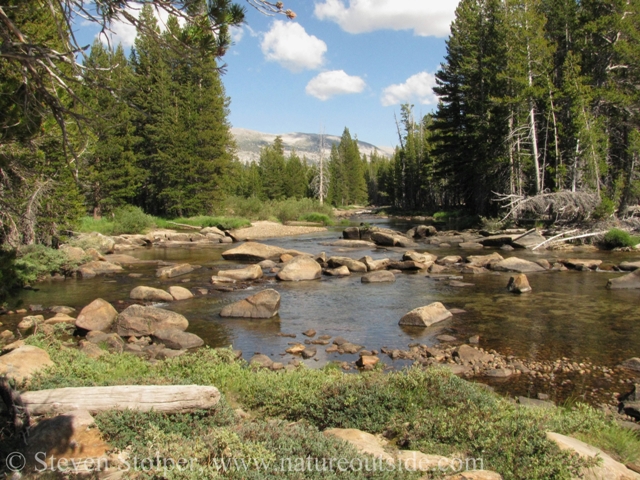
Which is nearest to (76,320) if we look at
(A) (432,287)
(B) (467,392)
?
(B) (467,392)

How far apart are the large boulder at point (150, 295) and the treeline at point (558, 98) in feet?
79.0

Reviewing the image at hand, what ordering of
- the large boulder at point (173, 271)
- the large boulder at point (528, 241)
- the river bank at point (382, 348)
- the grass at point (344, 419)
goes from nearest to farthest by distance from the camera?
the grass at point (344, 419) → the river bank at point (382, 348) → the large boulder at point (173, 271) → the large boulder at point (528, 241)

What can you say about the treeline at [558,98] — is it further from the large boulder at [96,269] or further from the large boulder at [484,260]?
the large boulder at [96,269]

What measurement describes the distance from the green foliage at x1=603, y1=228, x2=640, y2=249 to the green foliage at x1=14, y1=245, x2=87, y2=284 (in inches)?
1032

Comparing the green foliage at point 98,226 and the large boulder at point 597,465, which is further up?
the green foliage at point 98,226

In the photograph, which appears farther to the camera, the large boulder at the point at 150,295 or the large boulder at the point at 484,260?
the large boulder at the point at 484,260

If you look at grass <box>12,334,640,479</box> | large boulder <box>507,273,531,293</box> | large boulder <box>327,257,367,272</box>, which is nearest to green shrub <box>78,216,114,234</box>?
large boulder <box>327,257,367,272</box>

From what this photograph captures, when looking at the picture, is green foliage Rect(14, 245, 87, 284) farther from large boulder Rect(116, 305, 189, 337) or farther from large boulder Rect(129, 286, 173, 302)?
large boulder Rect(116, 305, 189, 337)

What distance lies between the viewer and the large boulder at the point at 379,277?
62.8 feet

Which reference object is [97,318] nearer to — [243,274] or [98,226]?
[243,274]

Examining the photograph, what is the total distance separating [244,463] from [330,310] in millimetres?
10880

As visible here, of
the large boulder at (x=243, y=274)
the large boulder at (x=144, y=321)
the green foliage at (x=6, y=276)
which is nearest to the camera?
the green foliage at (x=6, y=276)

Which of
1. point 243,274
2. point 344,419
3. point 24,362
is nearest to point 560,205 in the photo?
point 243,274

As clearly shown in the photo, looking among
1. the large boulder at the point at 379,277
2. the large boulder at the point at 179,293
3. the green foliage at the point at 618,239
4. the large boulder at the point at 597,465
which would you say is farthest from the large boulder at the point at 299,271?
the green foliage at the point at 618,239
